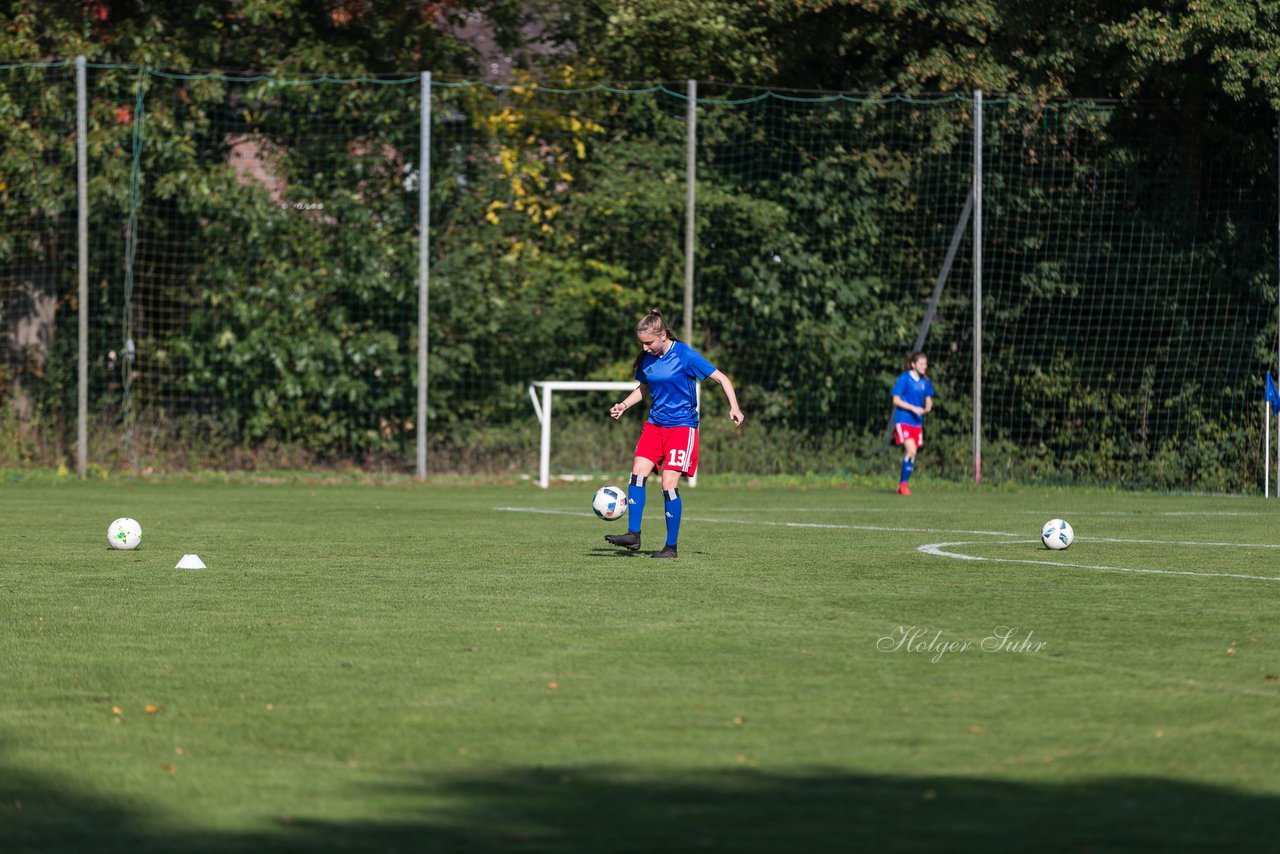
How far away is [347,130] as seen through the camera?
78.0 ft

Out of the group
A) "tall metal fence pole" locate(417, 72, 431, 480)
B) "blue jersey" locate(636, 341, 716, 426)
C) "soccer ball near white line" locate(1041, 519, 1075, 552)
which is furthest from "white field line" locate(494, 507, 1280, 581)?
"tall metal fence pole" locate(417, 72, 431, 480)

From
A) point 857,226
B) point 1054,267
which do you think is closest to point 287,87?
point 857,226

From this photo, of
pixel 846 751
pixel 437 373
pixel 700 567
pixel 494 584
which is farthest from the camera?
pixel 437 373

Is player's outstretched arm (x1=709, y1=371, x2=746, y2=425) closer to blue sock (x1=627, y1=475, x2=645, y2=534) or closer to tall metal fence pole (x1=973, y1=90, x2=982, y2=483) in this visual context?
blue sock (x1=627, y1=475, x2=645, y2=534)

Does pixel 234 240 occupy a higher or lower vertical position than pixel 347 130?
lower

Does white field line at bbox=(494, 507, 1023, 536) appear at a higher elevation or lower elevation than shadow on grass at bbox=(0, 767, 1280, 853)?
lower

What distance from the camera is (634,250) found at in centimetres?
2409

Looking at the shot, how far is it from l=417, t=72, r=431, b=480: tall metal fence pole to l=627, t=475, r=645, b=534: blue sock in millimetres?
9731

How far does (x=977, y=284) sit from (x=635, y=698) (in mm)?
16990

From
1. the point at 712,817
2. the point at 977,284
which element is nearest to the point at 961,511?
the point at 977,284

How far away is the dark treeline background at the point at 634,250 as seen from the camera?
23141 millimetres

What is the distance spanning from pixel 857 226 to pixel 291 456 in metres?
8.11

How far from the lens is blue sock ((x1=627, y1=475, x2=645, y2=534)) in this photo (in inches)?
511

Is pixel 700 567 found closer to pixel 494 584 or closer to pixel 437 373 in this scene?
pixel 494 584
